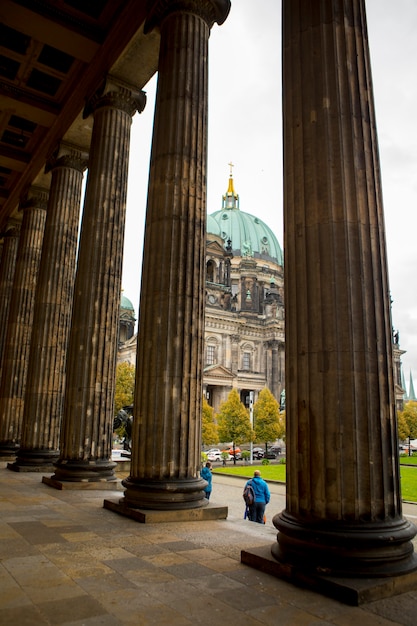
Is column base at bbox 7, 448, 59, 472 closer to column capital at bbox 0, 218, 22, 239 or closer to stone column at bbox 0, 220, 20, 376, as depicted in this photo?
stone column at bbox 0, 220, 20, 376

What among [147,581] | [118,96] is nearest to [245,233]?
[118,96]

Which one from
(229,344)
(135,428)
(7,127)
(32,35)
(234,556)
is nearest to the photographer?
(234,556)

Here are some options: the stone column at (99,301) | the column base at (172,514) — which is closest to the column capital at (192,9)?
the stone column at (99,301)

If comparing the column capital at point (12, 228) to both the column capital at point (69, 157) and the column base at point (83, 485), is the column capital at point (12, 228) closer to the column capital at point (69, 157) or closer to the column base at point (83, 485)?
the column capital at point (69, 157)

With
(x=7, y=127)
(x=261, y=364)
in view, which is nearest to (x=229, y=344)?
(x=261, y=364)

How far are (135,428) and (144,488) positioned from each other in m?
1.24

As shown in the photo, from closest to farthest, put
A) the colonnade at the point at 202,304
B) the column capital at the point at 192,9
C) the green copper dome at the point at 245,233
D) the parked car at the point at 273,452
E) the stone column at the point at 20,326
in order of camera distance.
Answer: the colonnade at the point at 202,304 < the column capital at the point at 192,9 < the stone column at the point at 20,326 < the parked car at the point at 273,452 < the green copper dome at the point at 245,233

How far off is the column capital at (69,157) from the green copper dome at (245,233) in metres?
86.2

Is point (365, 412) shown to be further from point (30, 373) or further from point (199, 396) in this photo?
point (30, 373)

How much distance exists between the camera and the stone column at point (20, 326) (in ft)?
77.5

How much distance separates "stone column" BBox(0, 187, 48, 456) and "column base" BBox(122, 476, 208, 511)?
598 inches

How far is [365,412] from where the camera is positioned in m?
6.06

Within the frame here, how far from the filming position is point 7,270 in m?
29.4

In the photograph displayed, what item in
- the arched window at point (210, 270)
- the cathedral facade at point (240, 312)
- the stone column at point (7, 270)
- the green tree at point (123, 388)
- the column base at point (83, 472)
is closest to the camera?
the column base at point (83, 472)
